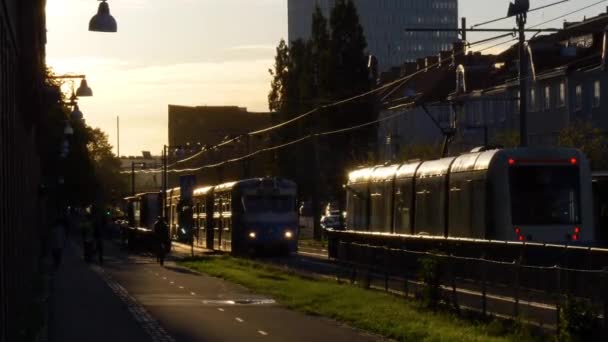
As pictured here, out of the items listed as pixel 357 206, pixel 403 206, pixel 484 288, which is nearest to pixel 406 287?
pixel 484 288

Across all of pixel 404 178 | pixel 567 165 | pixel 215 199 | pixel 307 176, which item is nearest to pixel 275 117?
pixel 307 176

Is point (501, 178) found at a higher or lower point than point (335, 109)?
lower

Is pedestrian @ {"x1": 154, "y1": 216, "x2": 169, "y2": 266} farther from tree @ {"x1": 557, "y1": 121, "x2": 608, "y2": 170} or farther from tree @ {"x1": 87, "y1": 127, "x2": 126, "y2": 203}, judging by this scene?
tree @ {"x1": 87, "y1": 127, "x2": 126, "y2": 203}

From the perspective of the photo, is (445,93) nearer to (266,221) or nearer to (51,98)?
(266,221)

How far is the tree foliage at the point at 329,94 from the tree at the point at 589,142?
2649 centimetres

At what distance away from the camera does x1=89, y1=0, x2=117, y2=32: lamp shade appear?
933 inches

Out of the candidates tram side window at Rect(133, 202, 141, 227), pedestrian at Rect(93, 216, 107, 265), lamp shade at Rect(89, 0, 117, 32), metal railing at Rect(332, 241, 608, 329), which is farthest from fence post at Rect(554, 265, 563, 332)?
tram side window at Rect(133, 202, 141, 227)

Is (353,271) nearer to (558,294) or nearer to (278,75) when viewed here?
(558,294)

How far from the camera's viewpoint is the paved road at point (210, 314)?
22.2 m

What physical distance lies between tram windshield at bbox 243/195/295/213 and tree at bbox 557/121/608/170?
12357 millimetres

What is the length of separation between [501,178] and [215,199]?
112 ft

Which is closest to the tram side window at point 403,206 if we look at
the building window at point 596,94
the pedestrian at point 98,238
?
the pedestrian at point 98,238

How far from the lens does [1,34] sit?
15516 millimetres

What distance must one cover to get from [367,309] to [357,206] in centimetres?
2343
